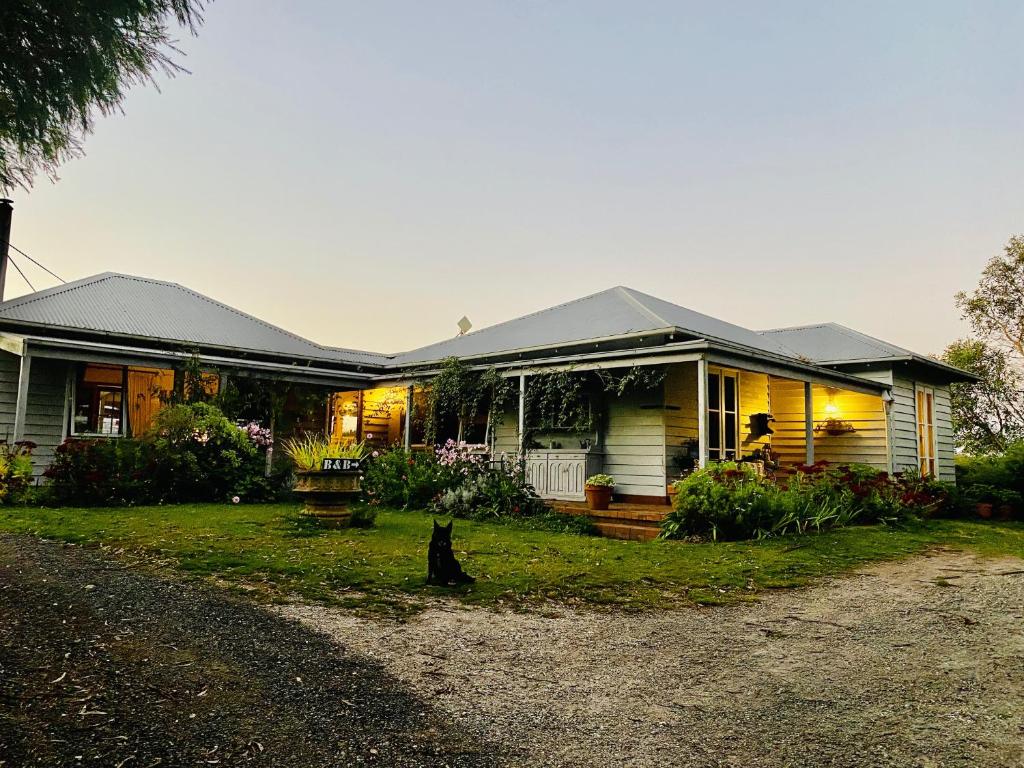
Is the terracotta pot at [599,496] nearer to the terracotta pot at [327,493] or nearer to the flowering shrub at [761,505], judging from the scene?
the flowering shrub at [761,505]

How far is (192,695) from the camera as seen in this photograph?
9.29 ft

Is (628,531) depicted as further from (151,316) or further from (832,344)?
(151,316)

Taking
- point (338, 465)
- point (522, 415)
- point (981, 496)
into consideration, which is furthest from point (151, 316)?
point (981, 496)

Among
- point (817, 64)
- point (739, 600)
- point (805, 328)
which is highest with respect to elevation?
point (817, 64)

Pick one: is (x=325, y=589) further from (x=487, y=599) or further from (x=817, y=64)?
(x=817, y=64)

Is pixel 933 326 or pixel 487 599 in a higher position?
pixel 933 326

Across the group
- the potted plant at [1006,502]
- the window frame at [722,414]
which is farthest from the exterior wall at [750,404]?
the potted plant at [1006,502]

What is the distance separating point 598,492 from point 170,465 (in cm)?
738

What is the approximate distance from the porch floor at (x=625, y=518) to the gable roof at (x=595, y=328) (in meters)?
3.04

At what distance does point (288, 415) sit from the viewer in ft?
52.3

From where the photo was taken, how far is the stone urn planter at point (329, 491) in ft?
29.0

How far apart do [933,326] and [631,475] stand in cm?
2028

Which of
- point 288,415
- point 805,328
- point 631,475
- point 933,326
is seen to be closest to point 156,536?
point 631,475

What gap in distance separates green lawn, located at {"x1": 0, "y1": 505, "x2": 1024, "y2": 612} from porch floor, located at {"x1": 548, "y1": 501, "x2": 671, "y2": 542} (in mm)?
689
